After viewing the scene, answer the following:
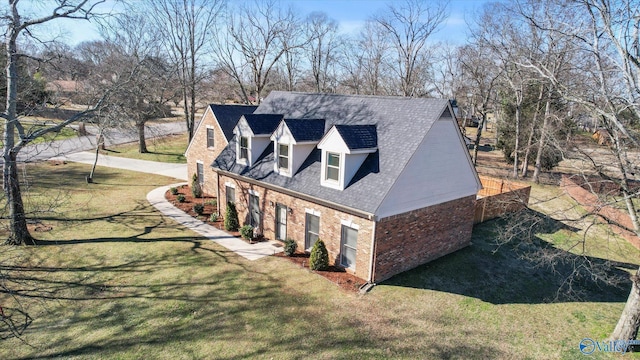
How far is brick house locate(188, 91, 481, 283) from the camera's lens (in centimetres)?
1271

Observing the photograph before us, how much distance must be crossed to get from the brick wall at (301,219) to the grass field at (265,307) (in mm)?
1272

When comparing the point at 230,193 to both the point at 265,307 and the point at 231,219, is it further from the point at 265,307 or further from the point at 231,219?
the point at 265,307

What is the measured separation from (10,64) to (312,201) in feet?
40.8

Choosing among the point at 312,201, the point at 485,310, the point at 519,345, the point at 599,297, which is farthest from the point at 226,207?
the point at 599,297

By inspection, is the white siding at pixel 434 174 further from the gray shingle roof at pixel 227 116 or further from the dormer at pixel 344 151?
the gray shingle roof at pixel 227 116

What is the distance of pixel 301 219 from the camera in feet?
49.3

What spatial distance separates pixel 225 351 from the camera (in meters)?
9.37

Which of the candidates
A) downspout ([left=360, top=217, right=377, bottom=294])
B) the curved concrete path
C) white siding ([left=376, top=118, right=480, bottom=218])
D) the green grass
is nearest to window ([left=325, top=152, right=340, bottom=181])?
white siding ([left=376, top=118, right=480, bottom=218])

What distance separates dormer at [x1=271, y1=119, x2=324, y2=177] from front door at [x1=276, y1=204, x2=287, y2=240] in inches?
63.9

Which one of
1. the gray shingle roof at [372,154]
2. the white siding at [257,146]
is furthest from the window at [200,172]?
the white siding at [257,146]

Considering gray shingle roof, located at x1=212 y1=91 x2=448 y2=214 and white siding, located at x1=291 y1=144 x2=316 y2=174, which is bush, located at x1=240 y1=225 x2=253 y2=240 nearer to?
gray shingle roof, located at x1=212 y1=91 x2=448 y2=214

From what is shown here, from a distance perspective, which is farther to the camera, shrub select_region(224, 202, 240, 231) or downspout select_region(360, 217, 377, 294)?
shrub select_region(224, 202, 240, 231)

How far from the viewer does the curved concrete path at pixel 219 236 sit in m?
15.4

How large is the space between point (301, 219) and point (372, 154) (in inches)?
161
